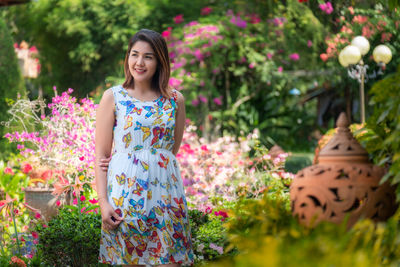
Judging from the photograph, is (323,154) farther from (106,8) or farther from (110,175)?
(106,8)

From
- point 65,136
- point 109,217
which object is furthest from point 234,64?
point 109,217

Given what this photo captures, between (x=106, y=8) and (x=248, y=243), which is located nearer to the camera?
(x=248, y=243)

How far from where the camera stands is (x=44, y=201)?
529 cm

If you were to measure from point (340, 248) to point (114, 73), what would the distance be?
9654mm

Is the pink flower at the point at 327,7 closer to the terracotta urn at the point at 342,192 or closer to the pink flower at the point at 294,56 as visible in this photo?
the pink flower at the point at 294,56

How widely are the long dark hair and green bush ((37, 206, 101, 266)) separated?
136cm

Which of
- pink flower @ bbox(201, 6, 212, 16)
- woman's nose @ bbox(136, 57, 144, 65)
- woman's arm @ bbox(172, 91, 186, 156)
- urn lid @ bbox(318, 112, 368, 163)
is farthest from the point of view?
pink flower @ bbox(201, 6, 212, 16)

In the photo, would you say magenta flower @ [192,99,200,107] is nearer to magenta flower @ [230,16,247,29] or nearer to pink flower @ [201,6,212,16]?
magenta flower @ [230,16,247,29]

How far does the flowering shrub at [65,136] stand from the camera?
190 inches

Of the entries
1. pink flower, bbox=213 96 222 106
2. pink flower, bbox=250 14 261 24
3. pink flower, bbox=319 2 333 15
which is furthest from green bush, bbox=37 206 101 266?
pink flower, bbox=250 14 261 24

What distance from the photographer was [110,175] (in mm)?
2586

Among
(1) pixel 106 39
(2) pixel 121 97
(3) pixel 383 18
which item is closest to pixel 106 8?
(1) pixel 106 39

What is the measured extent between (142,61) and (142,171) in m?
0.54

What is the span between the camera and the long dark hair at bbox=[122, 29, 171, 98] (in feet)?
8.55
